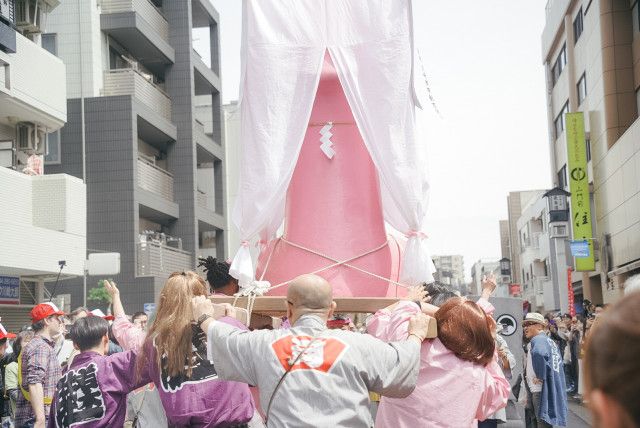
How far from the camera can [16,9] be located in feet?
59.5

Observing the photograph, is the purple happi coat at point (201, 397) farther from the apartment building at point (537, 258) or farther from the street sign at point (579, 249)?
the apartment building at point (537, 258)

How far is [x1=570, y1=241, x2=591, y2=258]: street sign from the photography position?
26719 mm

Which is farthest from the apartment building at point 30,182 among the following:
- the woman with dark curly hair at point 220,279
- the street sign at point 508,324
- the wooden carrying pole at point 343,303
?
the wooden carrying pole at point 343,303

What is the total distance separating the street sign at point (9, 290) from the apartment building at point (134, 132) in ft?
16.9

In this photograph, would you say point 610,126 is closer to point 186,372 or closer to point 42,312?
point 42,312

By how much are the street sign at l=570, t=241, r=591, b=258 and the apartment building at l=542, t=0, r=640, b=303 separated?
60cm

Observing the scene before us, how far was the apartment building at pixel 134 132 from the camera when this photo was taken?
2467 cm

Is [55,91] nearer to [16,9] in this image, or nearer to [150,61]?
[16,9]

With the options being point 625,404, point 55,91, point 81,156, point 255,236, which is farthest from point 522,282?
point 625,404

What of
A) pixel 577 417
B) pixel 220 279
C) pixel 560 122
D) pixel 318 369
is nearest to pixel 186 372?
pixel 318 369

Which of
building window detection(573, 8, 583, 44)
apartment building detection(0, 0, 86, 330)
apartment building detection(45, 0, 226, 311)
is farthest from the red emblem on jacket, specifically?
building window detection(573, 8, 583, 44)

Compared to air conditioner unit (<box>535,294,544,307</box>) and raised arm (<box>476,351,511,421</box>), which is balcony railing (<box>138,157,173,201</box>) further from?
air conditioner unit (<box>535,294,544,307</box>)

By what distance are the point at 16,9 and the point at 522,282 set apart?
49.3m

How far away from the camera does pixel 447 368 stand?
446 centimetres
